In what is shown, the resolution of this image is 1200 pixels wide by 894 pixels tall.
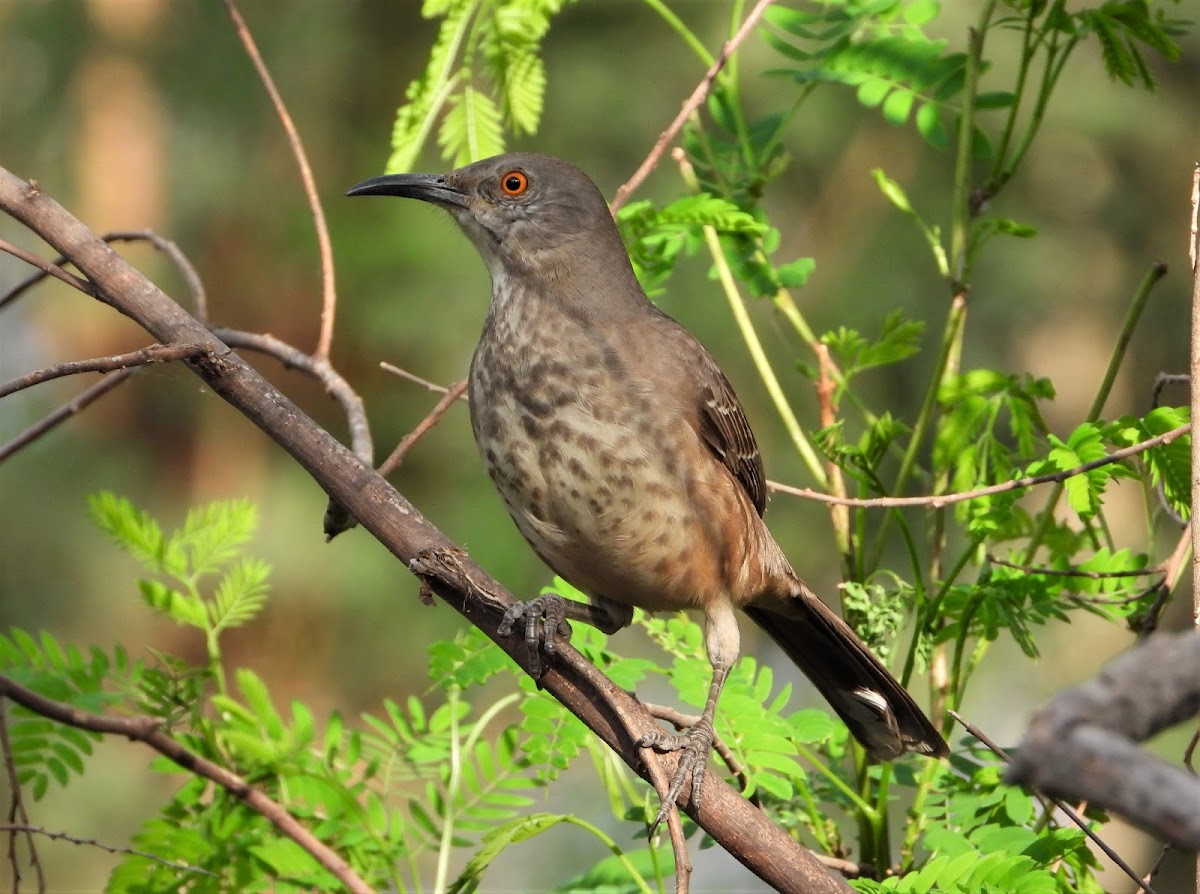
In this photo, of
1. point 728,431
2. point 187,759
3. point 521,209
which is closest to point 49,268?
point 187,759

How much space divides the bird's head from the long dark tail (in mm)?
1115

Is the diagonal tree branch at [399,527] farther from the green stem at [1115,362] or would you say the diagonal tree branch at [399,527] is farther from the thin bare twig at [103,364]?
the green stem at [1115,362]

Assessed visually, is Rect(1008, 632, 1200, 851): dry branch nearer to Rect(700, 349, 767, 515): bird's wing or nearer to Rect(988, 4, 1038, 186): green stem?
Rect(988, 4, 1038, 186): green stem

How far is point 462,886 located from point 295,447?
39.6 inches

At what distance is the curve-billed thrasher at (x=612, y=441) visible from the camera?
10.2ft

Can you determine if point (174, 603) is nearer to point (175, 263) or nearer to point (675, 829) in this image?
point (175, 263)

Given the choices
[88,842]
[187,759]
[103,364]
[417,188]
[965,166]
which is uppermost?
[965,166]

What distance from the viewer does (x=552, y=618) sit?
2.51 metres

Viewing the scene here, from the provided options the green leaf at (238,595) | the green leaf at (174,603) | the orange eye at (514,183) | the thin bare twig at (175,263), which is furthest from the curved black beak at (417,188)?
the green leaf at (174,603)

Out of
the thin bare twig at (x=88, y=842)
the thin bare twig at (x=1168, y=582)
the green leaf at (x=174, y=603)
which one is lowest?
the thin bare twig at (x=88, y=842)

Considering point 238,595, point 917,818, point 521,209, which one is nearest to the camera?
point 917,818

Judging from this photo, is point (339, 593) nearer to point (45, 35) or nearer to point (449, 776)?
point (45, 35)

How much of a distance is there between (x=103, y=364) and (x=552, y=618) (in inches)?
36.2

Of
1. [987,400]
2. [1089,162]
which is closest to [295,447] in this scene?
[987,400]
